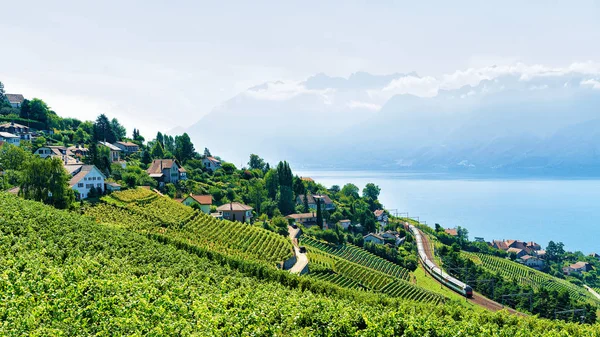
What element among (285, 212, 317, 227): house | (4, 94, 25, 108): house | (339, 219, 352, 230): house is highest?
(4, 94, 25, 108): house

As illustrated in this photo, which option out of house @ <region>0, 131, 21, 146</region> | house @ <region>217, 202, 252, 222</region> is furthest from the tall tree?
house @ <region>0, 131, 21, 146</region>

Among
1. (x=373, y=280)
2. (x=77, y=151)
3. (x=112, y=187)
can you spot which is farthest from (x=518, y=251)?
(x=77, y=151)

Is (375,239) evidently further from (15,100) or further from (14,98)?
(14,98)

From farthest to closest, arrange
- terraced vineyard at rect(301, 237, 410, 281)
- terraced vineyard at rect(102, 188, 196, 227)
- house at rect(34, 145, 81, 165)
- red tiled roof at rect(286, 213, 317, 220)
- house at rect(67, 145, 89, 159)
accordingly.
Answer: red tiled roof at rect(286, 213, 317, 220) → house at rect(67, 145, 89, 159) → house at rect(34, 145, 81, 165) → terraced vineyard at rect(301, 237, 410, 281) → terraced vineyard at rect(102, 188, 196, 227)

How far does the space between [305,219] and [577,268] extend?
65287 mm

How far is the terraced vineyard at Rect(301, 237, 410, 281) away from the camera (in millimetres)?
54969

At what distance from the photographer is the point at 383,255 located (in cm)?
6400

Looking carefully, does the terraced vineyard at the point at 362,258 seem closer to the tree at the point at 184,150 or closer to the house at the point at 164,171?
the house at the point at 164,171

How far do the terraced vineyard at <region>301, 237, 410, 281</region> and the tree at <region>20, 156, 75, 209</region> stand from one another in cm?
3057

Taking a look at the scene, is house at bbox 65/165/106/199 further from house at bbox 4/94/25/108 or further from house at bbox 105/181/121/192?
house at bbox 4/94/25/108

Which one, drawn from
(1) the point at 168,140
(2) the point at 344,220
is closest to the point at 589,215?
(2) the point at 344,220

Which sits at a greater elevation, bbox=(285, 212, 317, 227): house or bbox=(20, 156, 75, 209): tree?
bbox=(20, 156, 75, 209): tree

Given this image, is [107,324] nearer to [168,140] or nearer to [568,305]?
[568,305]

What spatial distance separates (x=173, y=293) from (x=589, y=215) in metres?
203
